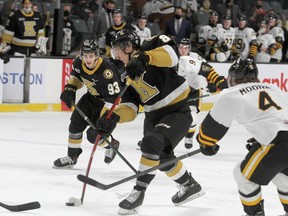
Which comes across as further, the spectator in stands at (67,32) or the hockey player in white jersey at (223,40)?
the hockey player in white jersey at (223,40)

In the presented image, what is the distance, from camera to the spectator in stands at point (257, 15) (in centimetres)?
1368

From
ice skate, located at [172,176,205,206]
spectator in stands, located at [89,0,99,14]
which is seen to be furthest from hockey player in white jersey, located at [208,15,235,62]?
ice skate, located at [172,176,205,206]

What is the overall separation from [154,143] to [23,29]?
254 inches

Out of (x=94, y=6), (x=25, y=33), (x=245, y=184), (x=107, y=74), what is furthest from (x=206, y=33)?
(x=245, y=184)

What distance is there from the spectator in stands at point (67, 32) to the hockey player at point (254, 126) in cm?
709

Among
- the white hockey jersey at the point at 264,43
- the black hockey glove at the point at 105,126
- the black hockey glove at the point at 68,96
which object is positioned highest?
the black hockey glove at the point at 105,126

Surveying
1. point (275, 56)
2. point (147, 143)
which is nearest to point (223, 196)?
point (147, 143)

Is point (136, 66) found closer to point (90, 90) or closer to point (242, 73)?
point (242, 73)

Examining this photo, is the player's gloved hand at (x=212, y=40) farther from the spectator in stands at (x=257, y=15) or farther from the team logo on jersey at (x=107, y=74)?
the team logo on jersey at (x=107, y=74)

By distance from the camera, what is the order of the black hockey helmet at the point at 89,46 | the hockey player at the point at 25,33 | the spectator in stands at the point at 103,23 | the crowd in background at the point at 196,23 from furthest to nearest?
the spectator in stands at the point at 103,23 < the crowd in background at the point at 196,23 < the hockey player at the point at 25,33 < the black hockey helmet at the point at 89,46

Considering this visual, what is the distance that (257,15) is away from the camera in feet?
45.2

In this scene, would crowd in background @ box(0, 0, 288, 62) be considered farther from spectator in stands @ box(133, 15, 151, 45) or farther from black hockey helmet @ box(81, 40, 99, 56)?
black hockey helmet @ box(81, 40, 99, 56)

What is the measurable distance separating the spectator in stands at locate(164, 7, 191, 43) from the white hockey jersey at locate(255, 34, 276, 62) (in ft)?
4.83

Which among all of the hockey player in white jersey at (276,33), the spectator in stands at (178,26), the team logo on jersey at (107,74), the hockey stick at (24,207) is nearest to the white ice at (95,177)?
the hockey stick at (24,207)
